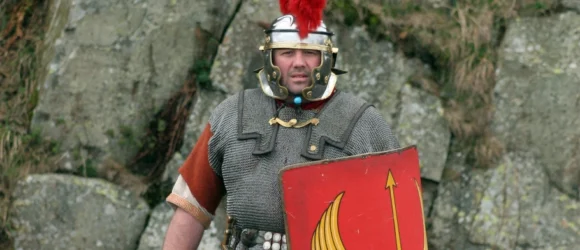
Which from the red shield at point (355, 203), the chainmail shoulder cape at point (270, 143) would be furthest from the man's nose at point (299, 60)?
the red shield at point (355, 203)

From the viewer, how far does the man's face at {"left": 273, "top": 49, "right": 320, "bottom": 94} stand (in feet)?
12.9

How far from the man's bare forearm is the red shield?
2.38 ft

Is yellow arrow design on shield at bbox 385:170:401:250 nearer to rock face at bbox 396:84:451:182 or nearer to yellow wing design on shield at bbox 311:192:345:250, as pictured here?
yellow wing design on shield at bbox 311:192:345:250

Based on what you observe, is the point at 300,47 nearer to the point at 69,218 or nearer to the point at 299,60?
the point at 299,60

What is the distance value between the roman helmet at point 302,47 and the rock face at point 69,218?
87.3 inches

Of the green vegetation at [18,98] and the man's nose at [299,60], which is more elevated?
the man's nose at [299,60]

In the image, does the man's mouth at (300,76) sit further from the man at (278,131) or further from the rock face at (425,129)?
the rock face at (425,129)

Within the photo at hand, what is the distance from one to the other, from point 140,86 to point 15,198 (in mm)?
1020

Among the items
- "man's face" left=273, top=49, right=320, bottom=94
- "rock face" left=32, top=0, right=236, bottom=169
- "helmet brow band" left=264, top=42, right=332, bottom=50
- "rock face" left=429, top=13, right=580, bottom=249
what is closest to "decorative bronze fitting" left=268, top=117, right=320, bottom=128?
"man's face" left=273, top=49, right=320, bottom=94

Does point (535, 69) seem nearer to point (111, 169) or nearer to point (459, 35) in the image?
point (459, 35)

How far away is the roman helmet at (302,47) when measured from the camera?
12.8 feet

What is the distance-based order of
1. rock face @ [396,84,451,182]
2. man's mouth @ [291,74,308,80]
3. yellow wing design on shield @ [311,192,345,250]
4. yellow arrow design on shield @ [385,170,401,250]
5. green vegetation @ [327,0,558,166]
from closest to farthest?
yellow wing design on shield @ [311,192,345,250]
yellow arrow design on shield @ [385,170,401,250]
man's mouth @ [291,74,308,80]
rock face @ [396,84,451,182]
green vegetation @ [327,0,558,166]

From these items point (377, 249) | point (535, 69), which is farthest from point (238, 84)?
point (377, 249)

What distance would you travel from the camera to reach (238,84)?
19.8 feet
